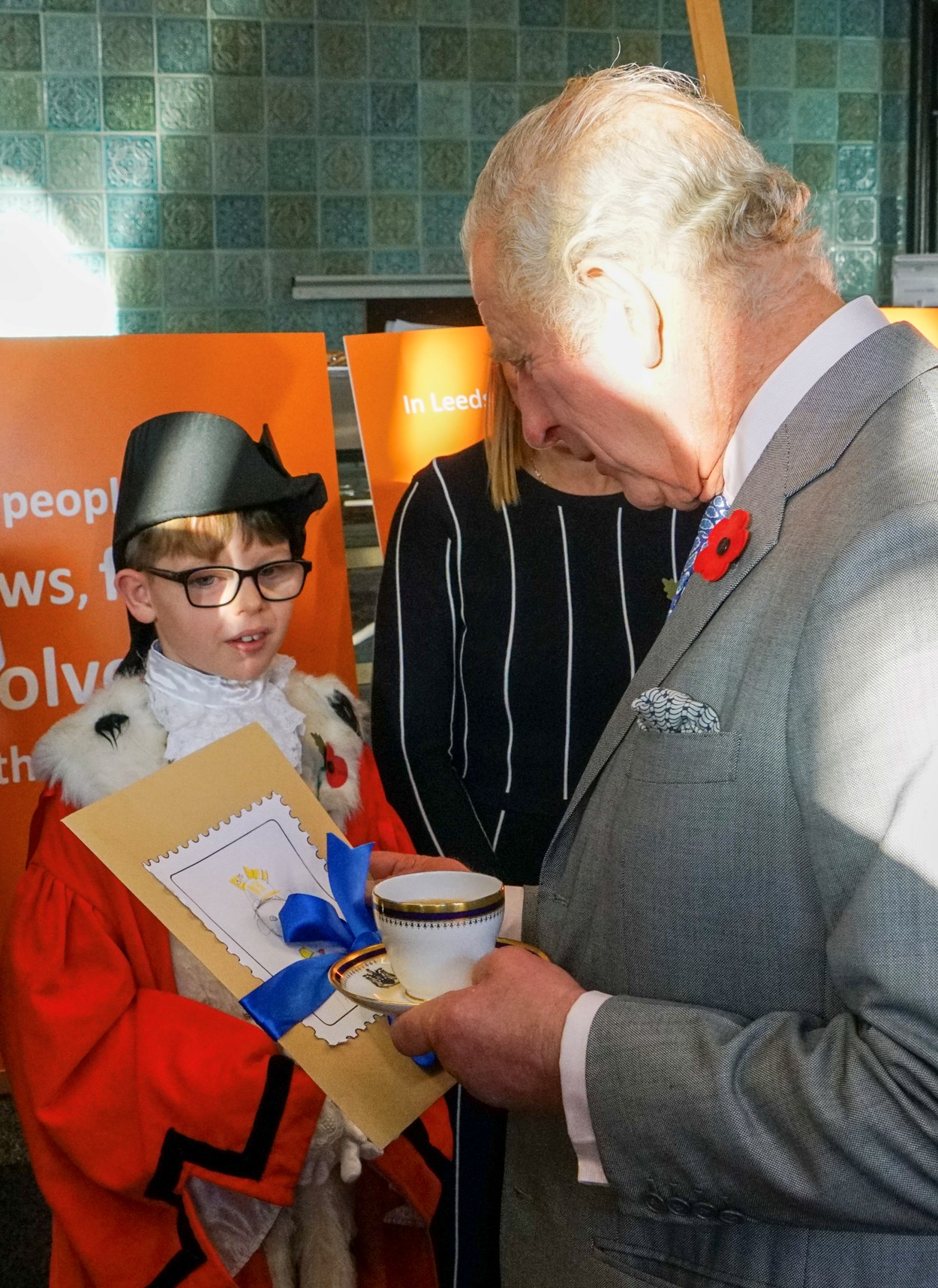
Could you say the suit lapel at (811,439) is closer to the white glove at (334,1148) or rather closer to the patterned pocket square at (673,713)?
the patterned pocket square at (673,713)

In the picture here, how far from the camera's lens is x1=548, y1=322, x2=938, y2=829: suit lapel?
905 millimetres

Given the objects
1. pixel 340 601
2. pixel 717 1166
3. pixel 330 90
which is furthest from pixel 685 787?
pixel 330 90

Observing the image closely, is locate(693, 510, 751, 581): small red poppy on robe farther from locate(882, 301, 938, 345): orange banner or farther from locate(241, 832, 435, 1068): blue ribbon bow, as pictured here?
locate(882, 301, 938, 345): orange banner

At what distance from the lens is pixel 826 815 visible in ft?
2.59

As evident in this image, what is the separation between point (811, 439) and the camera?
925 millimetres

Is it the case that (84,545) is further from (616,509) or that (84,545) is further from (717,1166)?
(717,1166)

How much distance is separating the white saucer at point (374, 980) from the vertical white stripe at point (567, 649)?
732 millimetres

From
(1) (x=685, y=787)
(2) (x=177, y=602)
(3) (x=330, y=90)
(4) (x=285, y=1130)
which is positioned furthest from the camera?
(3) (x=330, y=90)

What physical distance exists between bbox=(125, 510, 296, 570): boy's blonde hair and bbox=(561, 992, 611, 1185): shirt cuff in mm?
1011

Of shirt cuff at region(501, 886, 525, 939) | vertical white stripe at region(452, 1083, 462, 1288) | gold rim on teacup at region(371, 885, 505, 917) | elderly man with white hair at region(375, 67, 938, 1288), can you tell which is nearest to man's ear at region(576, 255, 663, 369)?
elderly man with white hair at region(375, 67, 938, 1288)

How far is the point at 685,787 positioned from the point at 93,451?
6.05ft

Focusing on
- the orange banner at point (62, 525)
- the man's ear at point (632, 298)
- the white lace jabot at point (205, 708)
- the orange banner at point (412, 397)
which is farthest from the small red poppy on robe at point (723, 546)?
the orange banner at point (412, 397)

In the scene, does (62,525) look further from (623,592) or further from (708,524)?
(708,524)

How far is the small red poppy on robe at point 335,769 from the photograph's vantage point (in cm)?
177
